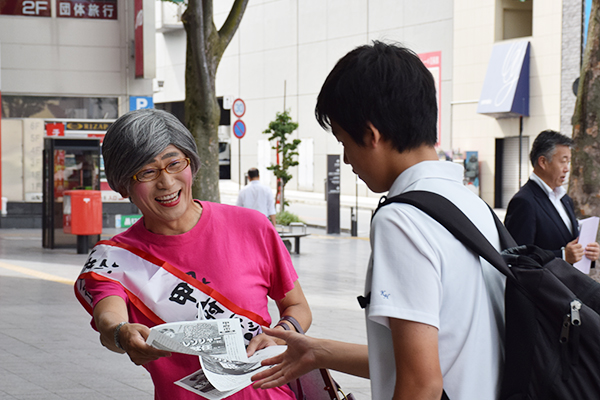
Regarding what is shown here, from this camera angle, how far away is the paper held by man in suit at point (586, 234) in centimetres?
465

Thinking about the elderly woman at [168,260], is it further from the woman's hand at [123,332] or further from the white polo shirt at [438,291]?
the white polo shirt at [438,291]

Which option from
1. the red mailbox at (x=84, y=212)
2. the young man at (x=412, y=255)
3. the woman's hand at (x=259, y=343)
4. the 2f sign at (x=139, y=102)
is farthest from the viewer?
the 2f sign at (x=139, y=102)

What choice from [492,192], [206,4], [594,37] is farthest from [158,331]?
[492,192]

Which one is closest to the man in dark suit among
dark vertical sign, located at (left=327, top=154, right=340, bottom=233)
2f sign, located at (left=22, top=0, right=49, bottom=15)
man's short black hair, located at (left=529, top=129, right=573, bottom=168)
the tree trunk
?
man's short black hair, located at (left=529, top=129, right=573, bottom=168)

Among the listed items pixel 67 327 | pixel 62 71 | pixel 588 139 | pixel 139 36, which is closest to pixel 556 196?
pixel 588 139

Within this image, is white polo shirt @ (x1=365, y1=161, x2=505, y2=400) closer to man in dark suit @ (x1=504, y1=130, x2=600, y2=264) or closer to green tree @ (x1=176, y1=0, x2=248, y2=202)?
man in dark suit @ (x1=504, y1=130, x2=600, y2=264)

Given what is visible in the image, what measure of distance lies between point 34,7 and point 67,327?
42.1 ft

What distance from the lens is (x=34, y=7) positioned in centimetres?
1791

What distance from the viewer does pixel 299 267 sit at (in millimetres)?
12578

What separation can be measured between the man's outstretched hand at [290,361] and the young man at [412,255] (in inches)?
9.4

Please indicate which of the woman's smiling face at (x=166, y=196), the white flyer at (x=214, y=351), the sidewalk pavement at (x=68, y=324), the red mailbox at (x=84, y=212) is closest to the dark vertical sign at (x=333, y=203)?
the sidewalk pavement at (x=68, y=324)

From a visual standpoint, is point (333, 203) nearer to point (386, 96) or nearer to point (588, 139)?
point (588, 139)

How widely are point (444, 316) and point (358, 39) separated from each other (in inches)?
1256

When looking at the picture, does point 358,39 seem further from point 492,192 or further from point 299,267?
point 299,267
